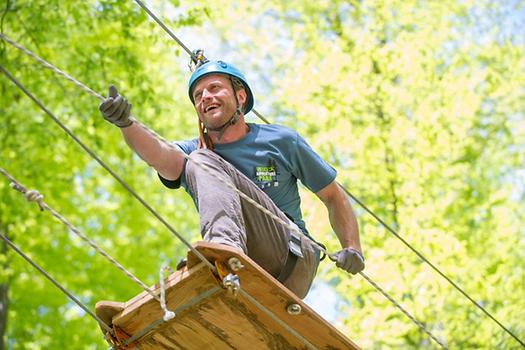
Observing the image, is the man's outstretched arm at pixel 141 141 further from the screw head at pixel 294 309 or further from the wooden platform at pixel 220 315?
the screw head at pixel 294 309

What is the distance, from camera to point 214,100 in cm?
388

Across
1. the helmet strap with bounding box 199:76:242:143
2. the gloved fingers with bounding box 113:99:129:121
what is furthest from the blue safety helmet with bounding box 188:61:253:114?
the gloved fingers with bounding box 113:99:129:121

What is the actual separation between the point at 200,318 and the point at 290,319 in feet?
1.15

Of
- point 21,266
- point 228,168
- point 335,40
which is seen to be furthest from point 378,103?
point 228,168

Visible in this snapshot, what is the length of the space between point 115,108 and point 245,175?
816 mm

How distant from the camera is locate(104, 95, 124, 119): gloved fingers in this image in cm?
314

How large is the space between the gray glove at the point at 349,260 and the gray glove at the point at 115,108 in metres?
1.25

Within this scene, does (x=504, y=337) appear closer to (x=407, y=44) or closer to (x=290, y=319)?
(x=407, y=44)

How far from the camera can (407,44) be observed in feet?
30.6

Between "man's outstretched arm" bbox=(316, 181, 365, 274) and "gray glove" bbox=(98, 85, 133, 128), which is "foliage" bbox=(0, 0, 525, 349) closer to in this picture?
"man's outstretched arm" bbox=(316, 181, 365, 274)

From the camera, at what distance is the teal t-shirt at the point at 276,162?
382 centimetres

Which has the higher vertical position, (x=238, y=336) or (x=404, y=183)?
(x=404, y=183)

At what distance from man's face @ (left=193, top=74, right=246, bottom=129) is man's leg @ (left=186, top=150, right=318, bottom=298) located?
0.93 ft

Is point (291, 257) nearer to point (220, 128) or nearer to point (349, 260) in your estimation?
point (349, 260)
